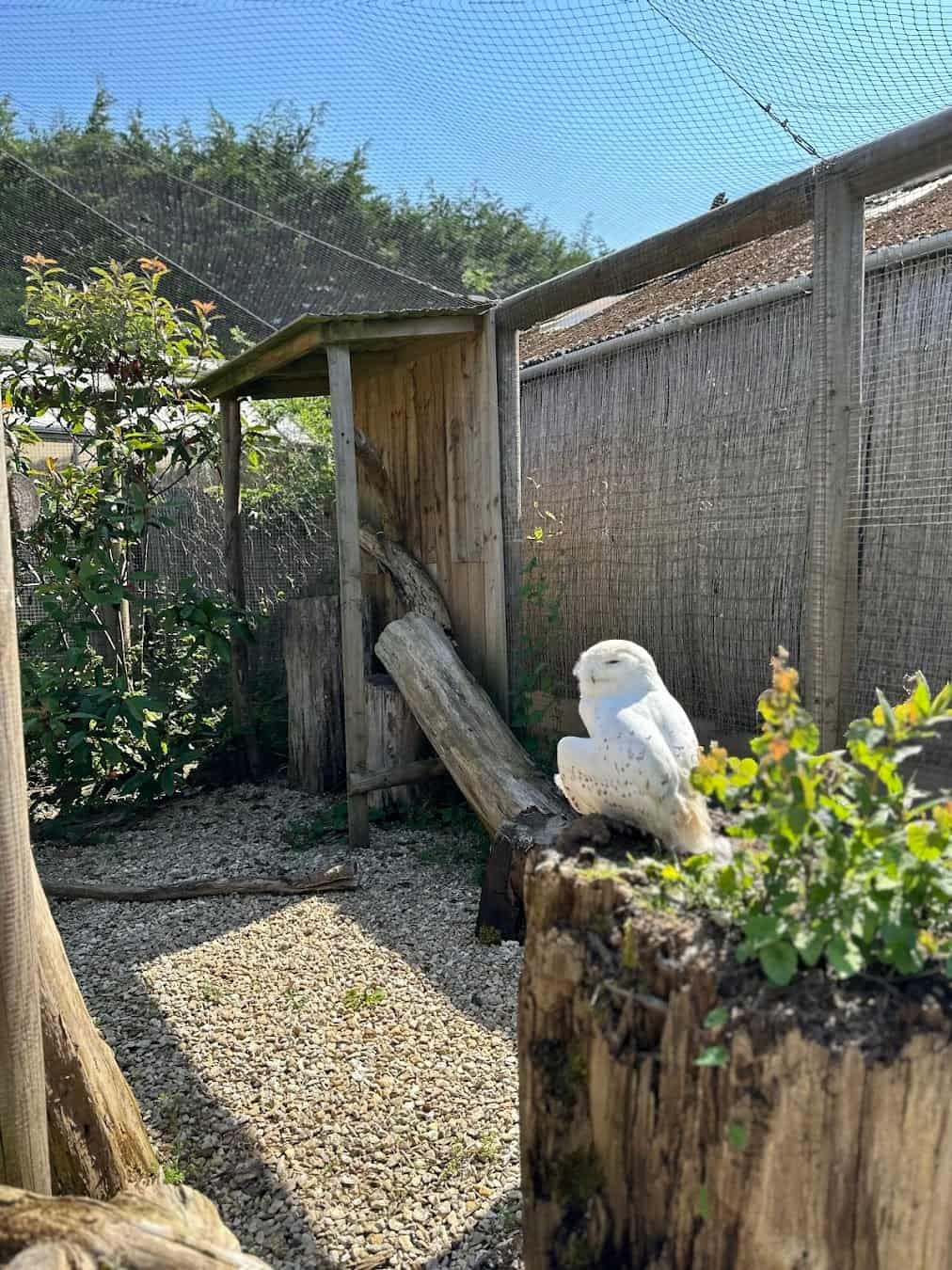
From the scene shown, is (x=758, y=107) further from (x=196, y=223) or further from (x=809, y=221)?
(x=196, y=223)

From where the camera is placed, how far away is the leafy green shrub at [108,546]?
481cm

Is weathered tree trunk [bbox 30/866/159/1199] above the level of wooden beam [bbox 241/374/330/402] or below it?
below

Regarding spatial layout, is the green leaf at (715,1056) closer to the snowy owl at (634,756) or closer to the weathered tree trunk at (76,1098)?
the snowy owl at (634,756)

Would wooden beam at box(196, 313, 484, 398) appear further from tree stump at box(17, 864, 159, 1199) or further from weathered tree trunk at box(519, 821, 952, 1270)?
weathered tree trunk at box(519, 821, 952, 1270)

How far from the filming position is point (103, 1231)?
1.44 metres

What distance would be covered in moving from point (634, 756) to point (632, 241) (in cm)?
387

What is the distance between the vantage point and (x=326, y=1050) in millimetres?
2795

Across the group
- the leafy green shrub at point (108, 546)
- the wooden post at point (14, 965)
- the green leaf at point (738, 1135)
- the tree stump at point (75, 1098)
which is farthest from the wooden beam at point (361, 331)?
the green leaf at point (738, 1135)

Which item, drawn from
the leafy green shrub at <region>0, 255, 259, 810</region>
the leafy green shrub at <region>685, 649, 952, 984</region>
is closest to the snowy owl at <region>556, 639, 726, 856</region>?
the leafy green shrub at <region>685, 649, 952, 984</region>

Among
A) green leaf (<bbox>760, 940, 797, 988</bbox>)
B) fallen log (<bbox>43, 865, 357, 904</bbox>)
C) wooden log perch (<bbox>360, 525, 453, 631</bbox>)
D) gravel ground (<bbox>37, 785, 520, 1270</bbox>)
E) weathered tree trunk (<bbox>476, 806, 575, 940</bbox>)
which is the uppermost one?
wooden log perch (<bbox>360, 525, 453, 631</bbox>)

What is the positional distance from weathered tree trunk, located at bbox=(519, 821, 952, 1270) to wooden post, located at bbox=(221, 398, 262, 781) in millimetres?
4315

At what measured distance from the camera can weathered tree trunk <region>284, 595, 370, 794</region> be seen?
5469mm

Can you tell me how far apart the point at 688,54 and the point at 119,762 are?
173 inches

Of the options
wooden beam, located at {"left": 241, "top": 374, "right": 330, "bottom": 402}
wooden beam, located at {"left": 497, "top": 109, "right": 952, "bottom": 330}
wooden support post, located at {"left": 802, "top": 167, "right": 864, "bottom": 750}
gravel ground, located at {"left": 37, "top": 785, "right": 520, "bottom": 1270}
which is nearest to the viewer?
gravel ground, located at {"left": 37, "top": 785, "right": 520, "bottom": 1270}
